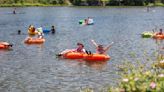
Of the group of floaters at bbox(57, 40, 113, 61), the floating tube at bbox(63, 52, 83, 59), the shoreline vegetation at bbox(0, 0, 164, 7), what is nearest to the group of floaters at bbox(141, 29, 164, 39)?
the group of floaters at bbox(57, 40, 113, 61)

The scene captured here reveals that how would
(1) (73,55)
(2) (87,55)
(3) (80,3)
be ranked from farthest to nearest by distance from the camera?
(3) (80,3) < (1) (73,55) < (2) (87,55)

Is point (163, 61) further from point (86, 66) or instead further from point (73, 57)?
point (73, 57)

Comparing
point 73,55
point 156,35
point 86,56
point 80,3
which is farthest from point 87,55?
point 80,3

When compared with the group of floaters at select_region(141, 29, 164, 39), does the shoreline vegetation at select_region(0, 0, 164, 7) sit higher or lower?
lower

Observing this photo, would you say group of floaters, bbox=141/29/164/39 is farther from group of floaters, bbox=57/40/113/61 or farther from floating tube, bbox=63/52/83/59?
floating tube, bbox=63/52/83/59

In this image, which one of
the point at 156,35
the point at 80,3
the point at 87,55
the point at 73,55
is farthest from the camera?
the point at 80,3

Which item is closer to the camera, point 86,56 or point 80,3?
point 86,56

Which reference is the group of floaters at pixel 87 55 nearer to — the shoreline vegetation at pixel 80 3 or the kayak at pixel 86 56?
the kayak at pixel 86 56

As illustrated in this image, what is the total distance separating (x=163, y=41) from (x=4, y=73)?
20152 mm

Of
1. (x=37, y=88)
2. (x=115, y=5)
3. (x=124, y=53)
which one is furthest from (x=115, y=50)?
(x=115, y=5)

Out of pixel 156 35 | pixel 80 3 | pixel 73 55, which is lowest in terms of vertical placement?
pixel 80 3

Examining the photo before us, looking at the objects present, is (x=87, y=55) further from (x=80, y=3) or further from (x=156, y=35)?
(x=80, y=3)

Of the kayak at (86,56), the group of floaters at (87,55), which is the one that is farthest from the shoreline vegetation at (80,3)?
the kayak at (86,56)

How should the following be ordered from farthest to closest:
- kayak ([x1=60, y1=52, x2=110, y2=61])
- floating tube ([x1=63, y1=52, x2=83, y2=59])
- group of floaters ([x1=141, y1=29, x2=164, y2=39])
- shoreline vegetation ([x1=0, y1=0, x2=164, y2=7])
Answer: shoreline vegetation ([x1=0, y1=0, x2=164, y2=7]), group of floaters ([x1=141, y1=29, x2=164, y2=39]), floating tube ([x1=63, y1=52, x2=83, y2=59]), kayak ([x1=60, y1=52, x2=110, y2=61])
